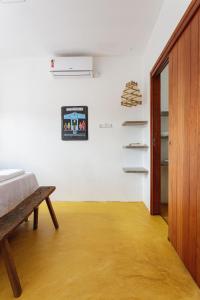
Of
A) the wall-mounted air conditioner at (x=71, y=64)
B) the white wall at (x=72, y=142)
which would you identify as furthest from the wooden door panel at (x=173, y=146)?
the wall-mounted air conditioner at (x=71, y=64)

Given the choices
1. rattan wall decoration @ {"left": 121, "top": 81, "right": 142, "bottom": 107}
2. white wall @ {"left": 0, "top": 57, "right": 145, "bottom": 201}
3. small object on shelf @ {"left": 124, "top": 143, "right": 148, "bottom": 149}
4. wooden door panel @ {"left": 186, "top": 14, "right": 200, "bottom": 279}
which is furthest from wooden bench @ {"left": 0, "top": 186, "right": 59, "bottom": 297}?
rattan wall decoration @ {"left": 121, "top": 81, "right": 142, "bottom": 107}

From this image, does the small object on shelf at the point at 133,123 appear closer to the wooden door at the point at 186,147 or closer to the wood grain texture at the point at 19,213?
the wooden door at the point at 186,147

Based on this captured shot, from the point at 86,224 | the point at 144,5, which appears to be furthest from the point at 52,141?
the point at 144,5

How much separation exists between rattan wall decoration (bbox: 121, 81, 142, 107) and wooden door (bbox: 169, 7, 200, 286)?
1327mm

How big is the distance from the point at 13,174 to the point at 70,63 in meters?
2.00

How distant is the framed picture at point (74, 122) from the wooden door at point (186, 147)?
69.8 inches

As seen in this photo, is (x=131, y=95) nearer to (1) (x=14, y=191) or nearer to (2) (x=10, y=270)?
(1) (x=14, y=191)

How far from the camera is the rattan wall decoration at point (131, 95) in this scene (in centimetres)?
328

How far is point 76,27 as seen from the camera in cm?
254

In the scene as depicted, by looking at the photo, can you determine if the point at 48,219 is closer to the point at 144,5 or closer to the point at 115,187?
the point at 115,187

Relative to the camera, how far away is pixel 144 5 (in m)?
2.14

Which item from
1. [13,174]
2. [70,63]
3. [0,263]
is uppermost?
[70,63]

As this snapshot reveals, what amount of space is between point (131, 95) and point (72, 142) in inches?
50.4

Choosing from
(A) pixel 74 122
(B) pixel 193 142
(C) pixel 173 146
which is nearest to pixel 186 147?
(B) pixel 193 142
